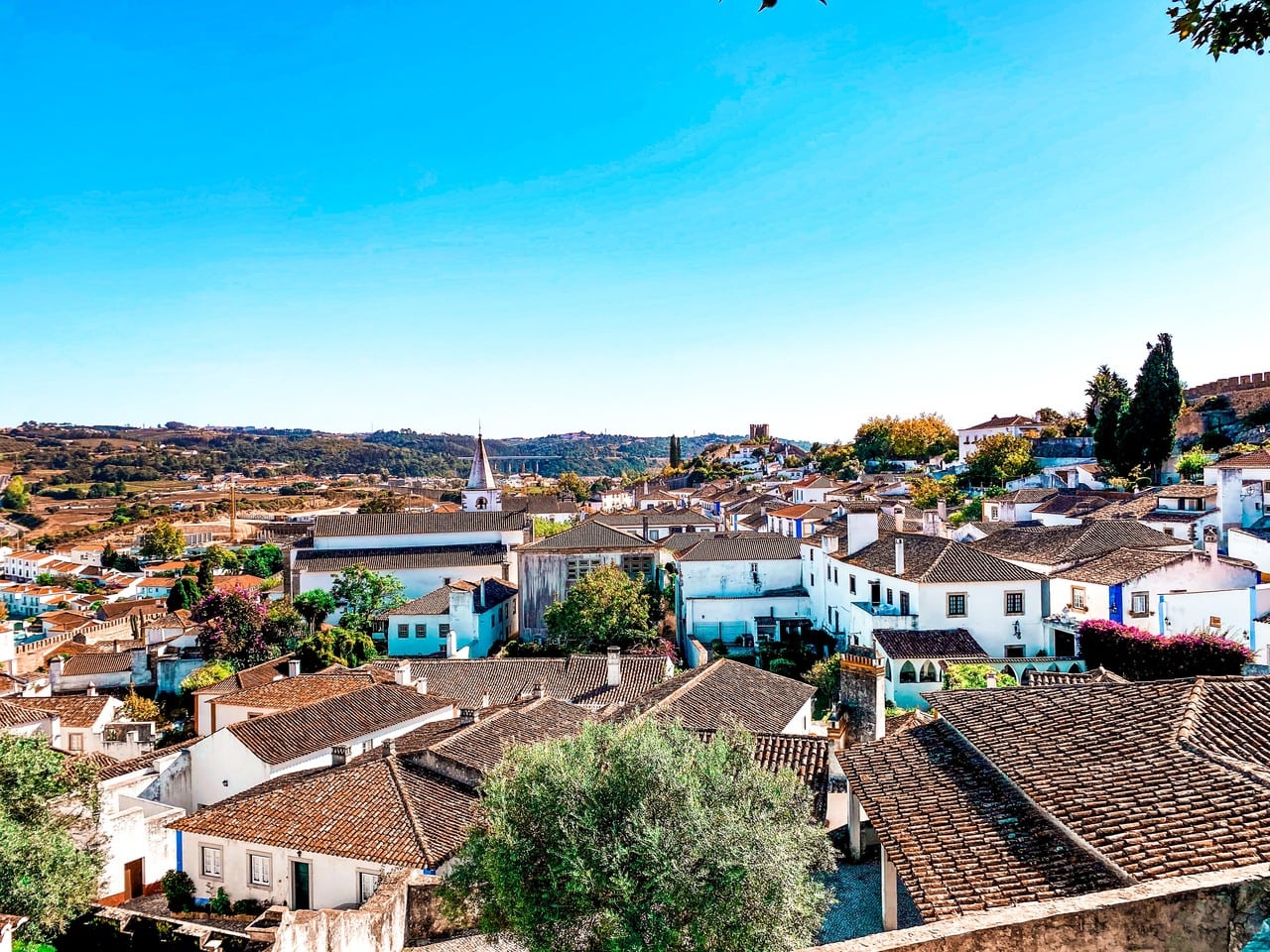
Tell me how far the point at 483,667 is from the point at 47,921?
17.3 metres

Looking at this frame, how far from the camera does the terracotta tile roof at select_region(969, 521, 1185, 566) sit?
2862 cm

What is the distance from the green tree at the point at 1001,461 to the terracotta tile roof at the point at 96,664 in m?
55.9

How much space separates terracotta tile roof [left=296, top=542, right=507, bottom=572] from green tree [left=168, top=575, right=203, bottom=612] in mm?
8357

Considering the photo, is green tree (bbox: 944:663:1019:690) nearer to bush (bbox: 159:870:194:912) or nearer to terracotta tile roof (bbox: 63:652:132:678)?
bush (bbox: 159:870:194:912)

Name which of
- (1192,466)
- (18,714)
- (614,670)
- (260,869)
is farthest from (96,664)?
(1192,466)

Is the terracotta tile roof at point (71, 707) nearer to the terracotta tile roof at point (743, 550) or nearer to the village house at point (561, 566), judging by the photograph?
the village house at point (561, 566)

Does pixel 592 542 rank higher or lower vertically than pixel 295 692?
Result: higher

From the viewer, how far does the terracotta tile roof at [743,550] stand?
36.4 meters

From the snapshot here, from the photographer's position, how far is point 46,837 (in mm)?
13484

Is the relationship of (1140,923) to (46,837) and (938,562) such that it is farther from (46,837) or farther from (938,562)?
(938,562)

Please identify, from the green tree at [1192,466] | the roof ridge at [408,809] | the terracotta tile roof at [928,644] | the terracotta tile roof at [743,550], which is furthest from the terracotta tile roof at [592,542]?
the green tree at [1192,466]

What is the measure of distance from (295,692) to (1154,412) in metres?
47.2

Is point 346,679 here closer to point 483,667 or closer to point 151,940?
point 483,667

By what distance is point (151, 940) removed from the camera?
13430 millimetres
